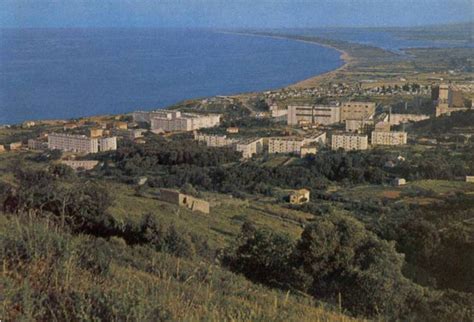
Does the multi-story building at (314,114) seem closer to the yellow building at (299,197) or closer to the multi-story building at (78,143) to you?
the multi-story building at (78,143)

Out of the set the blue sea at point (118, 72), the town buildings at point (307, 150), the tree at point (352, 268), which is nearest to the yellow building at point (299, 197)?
the town buildings at point (307, 150)

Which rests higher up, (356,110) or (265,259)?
(265,259)

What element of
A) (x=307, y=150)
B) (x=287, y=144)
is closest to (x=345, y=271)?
(x=307, y=150)

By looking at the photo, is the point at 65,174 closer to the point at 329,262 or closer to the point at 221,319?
the point at 329,262

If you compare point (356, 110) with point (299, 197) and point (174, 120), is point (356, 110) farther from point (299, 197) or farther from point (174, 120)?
point (299, 197)

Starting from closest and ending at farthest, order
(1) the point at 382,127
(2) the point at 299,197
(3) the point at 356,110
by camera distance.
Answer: (2) the point at 299,197, (1) the point at 382,127, (3) the point at 356,110

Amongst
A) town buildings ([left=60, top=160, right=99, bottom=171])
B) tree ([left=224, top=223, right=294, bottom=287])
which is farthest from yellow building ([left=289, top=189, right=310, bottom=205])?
tree ([left=224, top=223, right=294, bottom=287])

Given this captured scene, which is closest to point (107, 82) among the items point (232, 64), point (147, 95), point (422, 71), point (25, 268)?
point (147, 95)
